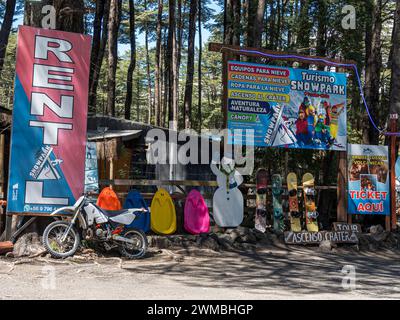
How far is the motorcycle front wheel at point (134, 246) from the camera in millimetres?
10164

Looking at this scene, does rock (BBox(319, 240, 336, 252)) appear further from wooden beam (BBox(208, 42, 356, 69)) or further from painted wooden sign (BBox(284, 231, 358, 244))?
wooden beam (BBox(208, 42, 356, 69))

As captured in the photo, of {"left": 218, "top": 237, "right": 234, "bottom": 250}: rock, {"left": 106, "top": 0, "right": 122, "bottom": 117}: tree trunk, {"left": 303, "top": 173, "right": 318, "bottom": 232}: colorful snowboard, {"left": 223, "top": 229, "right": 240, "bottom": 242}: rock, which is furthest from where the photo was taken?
{"left": 106, "top": 0, "right": 122, "bottom": 117}: tree trunk

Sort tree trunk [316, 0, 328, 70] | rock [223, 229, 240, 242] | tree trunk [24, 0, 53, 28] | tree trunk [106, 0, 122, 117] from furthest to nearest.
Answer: tree trunk [106, 0, 122, 117]
tree trunk [316, 0, 328, 70]
rock [223, 229, 240, 242]
tree trunk [24, 0, 53, 28]

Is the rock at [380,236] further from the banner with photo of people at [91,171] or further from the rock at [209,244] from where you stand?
the banner with photo of people at [91,171]

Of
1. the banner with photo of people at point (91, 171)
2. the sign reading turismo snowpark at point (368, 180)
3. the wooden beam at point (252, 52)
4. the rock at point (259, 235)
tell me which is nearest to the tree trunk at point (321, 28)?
the wooden beam at point (252, 52)

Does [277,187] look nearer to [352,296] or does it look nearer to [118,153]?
[118,153]

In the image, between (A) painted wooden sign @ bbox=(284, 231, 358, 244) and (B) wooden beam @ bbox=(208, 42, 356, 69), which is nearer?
(A) painted wooden sign @ bbox=(284, 231, 358, 244)

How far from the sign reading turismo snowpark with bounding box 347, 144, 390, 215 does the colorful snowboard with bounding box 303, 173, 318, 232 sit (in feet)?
3.88

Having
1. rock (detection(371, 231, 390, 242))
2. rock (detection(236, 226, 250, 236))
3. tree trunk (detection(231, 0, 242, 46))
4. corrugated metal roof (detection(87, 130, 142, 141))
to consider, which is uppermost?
tree trunk (detection(231, 0, 242, 46))

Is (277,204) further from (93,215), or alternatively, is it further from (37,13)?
(37,13)

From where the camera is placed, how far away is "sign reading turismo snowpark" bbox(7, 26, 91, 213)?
9.88 m

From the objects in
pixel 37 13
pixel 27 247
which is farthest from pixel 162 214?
pixel 37 13

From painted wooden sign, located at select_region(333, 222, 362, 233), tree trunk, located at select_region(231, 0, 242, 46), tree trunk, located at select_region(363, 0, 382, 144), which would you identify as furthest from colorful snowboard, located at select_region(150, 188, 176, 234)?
tree trunk, located at select_region(231, 0, 242, 46)

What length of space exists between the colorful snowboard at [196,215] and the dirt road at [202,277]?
107 centimetres
